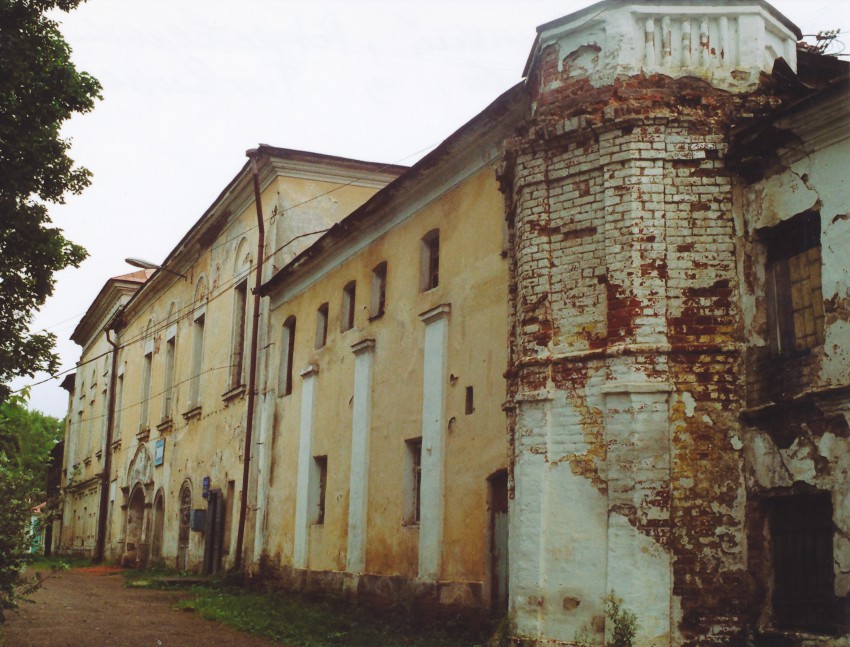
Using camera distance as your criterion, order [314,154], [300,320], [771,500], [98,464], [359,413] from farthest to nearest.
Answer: [98,464] → [314,154] → [300,320] → [359,413] → [771,500]

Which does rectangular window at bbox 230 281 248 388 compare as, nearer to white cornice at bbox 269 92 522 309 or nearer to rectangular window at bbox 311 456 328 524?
white cornice at bbox 269 92 522 309

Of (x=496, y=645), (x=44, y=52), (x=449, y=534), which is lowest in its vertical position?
(x=496, y=645)

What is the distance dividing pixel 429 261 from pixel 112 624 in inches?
274

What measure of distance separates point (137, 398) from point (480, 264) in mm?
22852

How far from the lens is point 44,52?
1386cm

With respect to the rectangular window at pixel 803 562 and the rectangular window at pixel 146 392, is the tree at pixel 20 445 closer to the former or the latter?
the rectangular window at pixel 803 562

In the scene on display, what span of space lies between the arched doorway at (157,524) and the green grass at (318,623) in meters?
10.7

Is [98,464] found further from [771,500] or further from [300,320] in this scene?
[771,500]

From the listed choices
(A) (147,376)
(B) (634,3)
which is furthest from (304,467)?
(A) (147,376)

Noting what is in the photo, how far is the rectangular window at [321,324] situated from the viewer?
18.8 meters

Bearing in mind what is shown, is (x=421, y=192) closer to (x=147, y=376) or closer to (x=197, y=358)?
(x=197, y=358)

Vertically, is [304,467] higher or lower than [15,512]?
higher

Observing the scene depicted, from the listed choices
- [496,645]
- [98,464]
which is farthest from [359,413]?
[98,464]

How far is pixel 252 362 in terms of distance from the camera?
71.0 feet
